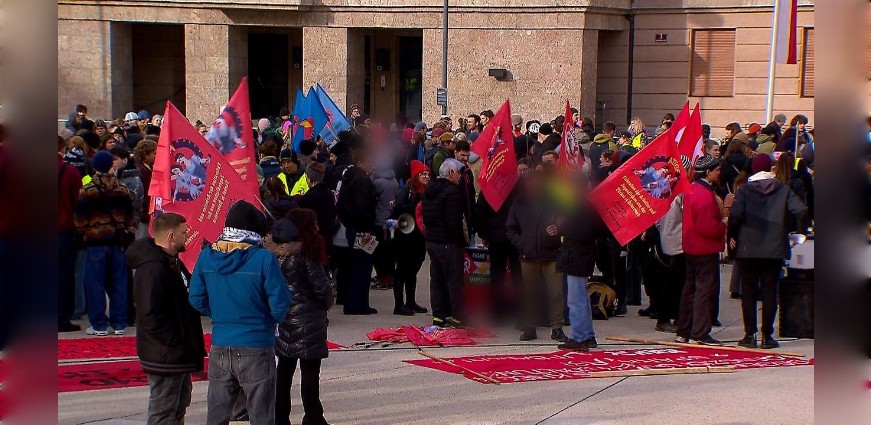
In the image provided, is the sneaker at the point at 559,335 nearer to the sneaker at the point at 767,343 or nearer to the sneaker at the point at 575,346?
the sneaker at the point at 575,346

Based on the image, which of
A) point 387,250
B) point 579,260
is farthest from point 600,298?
point 387,250

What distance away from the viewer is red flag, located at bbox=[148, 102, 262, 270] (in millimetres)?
9047

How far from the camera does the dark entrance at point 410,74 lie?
3303 centimetres

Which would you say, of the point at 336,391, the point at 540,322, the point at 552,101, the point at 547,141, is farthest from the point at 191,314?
the point at 552,101

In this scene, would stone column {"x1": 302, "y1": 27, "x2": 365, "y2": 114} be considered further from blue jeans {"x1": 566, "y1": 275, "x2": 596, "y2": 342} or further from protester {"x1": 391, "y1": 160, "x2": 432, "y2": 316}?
blue jeans {"x1": 566, "y1": 275, "x2": 596, "y2": 342}

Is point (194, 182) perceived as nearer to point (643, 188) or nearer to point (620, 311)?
point (643, 188)

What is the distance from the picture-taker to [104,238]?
1197cm

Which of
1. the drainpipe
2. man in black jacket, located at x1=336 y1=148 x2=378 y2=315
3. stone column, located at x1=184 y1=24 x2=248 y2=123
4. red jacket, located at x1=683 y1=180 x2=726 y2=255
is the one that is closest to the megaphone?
man in black jacket, located at x1=336 y1=148 x2=378 y2=315

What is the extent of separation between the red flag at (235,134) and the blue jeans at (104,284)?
2.54 meters

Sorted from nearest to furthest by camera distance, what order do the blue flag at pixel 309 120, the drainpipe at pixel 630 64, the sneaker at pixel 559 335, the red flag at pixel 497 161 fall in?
the sneaker at pixel 559 335
the red flag at pixel 497 161
the blue flag at pixel 309 120
the drainpipe at pixel 630 64

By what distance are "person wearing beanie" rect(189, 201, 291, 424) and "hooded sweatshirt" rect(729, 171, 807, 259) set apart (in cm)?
582

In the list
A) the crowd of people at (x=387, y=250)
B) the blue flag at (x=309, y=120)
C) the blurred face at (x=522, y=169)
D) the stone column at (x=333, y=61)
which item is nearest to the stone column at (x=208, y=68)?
the stone column at (x=333, y=61)

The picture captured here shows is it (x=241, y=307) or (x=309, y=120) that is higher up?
(x=309, y=120)

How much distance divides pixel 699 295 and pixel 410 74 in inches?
880
